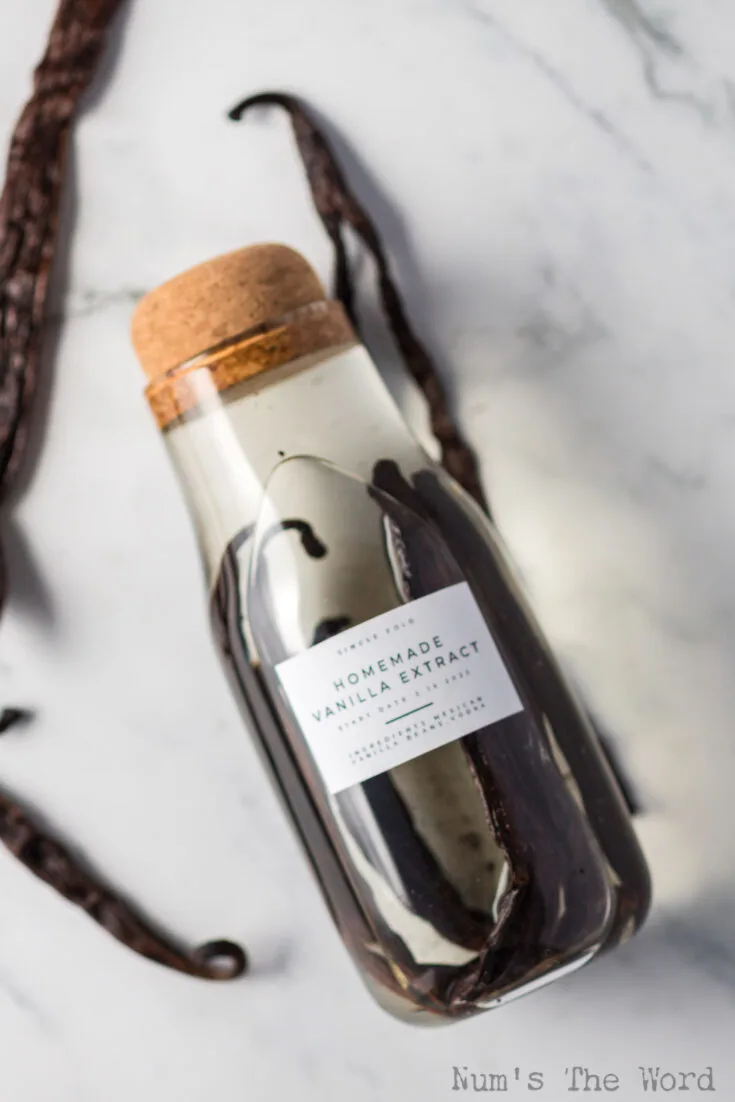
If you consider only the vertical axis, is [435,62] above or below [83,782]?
above

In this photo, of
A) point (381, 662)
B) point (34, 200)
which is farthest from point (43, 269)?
point (381, 662)

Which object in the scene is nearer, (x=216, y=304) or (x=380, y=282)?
(x=216, y=304)

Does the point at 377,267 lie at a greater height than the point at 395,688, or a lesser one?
greater

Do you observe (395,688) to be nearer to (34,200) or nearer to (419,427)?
(419,427)

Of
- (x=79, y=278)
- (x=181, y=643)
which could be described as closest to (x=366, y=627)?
(x=181, y=643)

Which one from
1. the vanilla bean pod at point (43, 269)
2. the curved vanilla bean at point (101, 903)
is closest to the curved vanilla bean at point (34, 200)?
the vanilla bean pod at point (43, 269)

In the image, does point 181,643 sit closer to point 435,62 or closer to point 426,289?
point 426,289

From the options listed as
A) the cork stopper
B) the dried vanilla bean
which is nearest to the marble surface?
the dried vanilla bean

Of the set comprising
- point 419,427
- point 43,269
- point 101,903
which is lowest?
point 101,903
